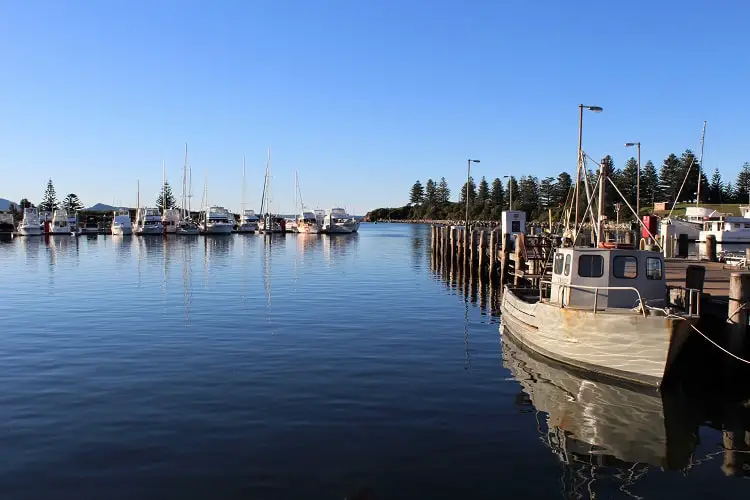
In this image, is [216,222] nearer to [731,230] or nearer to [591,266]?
[731,230]

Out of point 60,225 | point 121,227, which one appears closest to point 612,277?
point 121,227

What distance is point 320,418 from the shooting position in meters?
12.9

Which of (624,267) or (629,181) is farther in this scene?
(629,181)

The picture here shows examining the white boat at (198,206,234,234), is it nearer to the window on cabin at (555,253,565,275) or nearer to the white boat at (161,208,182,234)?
the white boat at (161,208,182,234)

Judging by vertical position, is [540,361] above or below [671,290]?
below

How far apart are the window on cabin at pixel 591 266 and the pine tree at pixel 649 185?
151 m

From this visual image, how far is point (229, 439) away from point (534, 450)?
5.63 m

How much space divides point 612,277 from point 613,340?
2.19m

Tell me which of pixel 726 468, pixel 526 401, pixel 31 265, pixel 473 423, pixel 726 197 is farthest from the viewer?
pixel 726 197

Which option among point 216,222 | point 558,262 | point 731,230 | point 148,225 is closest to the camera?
point 558,262

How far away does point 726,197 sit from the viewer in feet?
505

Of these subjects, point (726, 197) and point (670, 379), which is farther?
point (726, 197)

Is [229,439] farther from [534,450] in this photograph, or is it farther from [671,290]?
[671,290]

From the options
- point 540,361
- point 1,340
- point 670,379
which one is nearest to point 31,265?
point 1,340
